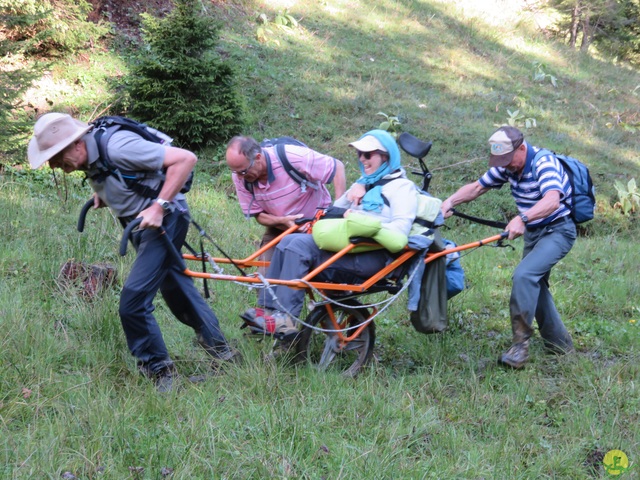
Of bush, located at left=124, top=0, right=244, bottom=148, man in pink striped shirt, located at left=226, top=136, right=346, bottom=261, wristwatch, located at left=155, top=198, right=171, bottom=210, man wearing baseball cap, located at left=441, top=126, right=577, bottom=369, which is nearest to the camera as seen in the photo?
wristwatch, located at left=155, top=198, right=171, bottom=210

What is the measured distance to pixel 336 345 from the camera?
5.65 m

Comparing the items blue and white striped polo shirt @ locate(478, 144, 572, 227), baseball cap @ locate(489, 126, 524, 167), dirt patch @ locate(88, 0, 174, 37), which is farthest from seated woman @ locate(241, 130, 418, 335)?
dirt patch @ locate(88, 0, 174, 37)

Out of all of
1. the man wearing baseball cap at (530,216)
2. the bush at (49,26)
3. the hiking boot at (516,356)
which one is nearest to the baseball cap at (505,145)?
the man wearing baseball cap at (530,216)

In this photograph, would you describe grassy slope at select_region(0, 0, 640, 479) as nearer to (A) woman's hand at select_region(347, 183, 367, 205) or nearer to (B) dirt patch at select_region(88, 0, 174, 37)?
(A) woman's hand at select_region(347, 183, 367, 205)

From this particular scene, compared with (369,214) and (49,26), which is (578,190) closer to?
(369,214)

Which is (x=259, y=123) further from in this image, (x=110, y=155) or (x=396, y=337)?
(x=110, y=155)

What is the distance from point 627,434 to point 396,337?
94.2 inches

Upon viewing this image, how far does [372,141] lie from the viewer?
5301mm

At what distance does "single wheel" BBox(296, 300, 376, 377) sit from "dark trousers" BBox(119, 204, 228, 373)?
→ 38.6 inches

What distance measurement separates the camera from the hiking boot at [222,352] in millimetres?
5391

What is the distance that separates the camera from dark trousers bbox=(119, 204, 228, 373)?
15.8ft

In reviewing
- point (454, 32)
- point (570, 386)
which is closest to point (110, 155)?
point (570, 386)

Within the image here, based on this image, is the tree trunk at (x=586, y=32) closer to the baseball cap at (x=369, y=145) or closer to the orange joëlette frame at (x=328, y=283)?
the baseball cap at (x=369, y=145)

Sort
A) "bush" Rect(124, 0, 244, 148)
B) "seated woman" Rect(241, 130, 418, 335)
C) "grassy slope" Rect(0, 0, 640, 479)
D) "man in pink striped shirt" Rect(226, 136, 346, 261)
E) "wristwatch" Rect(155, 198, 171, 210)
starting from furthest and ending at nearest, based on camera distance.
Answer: "bush" Rect(124, 0, 244, 148) → "man in pink striped shirt" Rect(226, 136, 346, 261) → "seated woman" Rect(241, 130, 418, 335) → "wristwatch" Rect(155, 198, 171, 210) → "grassy slope" Rect(0, 0, 640, 479)
